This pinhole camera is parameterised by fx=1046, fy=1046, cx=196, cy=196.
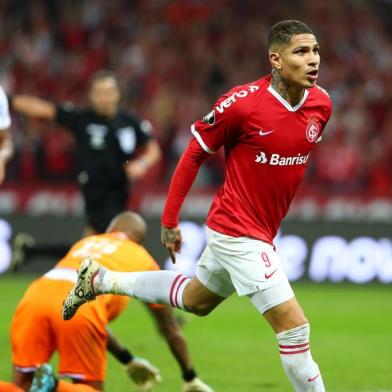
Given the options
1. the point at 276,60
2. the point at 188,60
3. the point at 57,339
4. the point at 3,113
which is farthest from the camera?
the point at 188,60

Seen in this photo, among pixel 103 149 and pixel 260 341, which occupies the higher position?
pixel 103 149

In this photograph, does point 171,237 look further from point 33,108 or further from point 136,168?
point 33,108

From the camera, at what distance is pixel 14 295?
12.6 meters

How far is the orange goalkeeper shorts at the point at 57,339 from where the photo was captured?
5.92 meters

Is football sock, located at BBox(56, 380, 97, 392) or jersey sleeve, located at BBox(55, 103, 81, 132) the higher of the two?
jersey sleeve, located at BBox(55, 103, 81, 132)

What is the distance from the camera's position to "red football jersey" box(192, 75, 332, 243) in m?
5.79

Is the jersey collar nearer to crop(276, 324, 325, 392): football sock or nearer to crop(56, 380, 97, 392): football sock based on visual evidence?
crop(276, 324, 325, 392): football sock

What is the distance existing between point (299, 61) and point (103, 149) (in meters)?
4.81

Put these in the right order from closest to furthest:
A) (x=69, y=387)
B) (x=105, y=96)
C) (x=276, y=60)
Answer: (x=69, y=387)
(x=276, y=60)
(x=105, y=96)

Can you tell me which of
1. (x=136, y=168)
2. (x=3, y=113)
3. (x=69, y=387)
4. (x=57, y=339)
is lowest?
(x=69, y=387)

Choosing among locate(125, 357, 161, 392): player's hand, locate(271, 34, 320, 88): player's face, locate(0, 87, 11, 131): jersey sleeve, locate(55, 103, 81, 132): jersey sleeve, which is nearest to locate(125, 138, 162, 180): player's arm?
locate(55, 103, 81, 132): jersey sleeve

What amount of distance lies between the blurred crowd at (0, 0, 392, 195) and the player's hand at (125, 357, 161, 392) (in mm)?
9303

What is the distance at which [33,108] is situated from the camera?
32.3ft

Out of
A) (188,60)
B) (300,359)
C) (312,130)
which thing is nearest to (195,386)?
(300,359)
